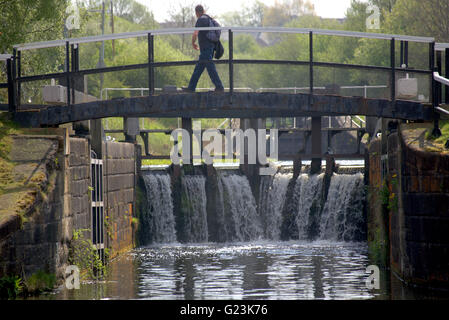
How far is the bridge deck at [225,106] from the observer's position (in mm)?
15930

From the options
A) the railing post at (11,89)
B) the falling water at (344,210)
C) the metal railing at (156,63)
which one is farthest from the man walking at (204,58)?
the falling water at (344,210)

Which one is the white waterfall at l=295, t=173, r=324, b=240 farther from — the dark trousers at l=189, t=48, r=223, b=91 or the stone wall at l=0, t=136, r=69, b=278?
the stone wall at l=0, t=136, r=69, b=278

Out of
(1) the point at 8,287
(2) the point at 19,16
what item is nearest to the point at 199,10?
(1) the point at 8,287

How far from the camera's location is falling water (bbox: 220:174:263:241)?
26.5m

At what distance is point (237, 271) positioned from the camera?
1752 cm

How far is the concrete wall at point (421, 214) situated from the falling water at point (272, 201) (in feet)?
36.6

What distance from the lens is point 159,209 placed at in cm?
2544

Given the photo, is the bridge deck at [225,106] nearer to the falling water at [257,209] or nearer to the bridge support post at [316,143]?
the falling water at [257,209]

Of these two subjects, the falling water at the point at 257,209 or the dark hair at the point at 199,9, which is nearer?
the dark hair at the point at 199,9

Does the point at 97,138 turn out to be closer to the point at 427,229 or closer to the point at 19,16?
the point at 19,16

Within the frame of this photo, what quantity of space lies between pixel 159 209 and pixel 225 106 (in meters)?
9.98

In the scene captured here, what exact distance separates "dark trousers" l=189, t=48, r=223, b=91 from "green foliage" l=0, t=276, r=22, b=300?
17.4 ft

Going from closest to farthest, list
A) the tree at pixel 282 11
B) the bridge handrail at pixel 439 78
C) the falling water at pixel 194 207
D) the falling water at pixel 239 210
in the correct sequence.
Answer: the bridge handrail at pixel 439 78 < the falling water at pixel 194 207 < the falling water at pixel 239 210 < the tree at pixel 282 11
